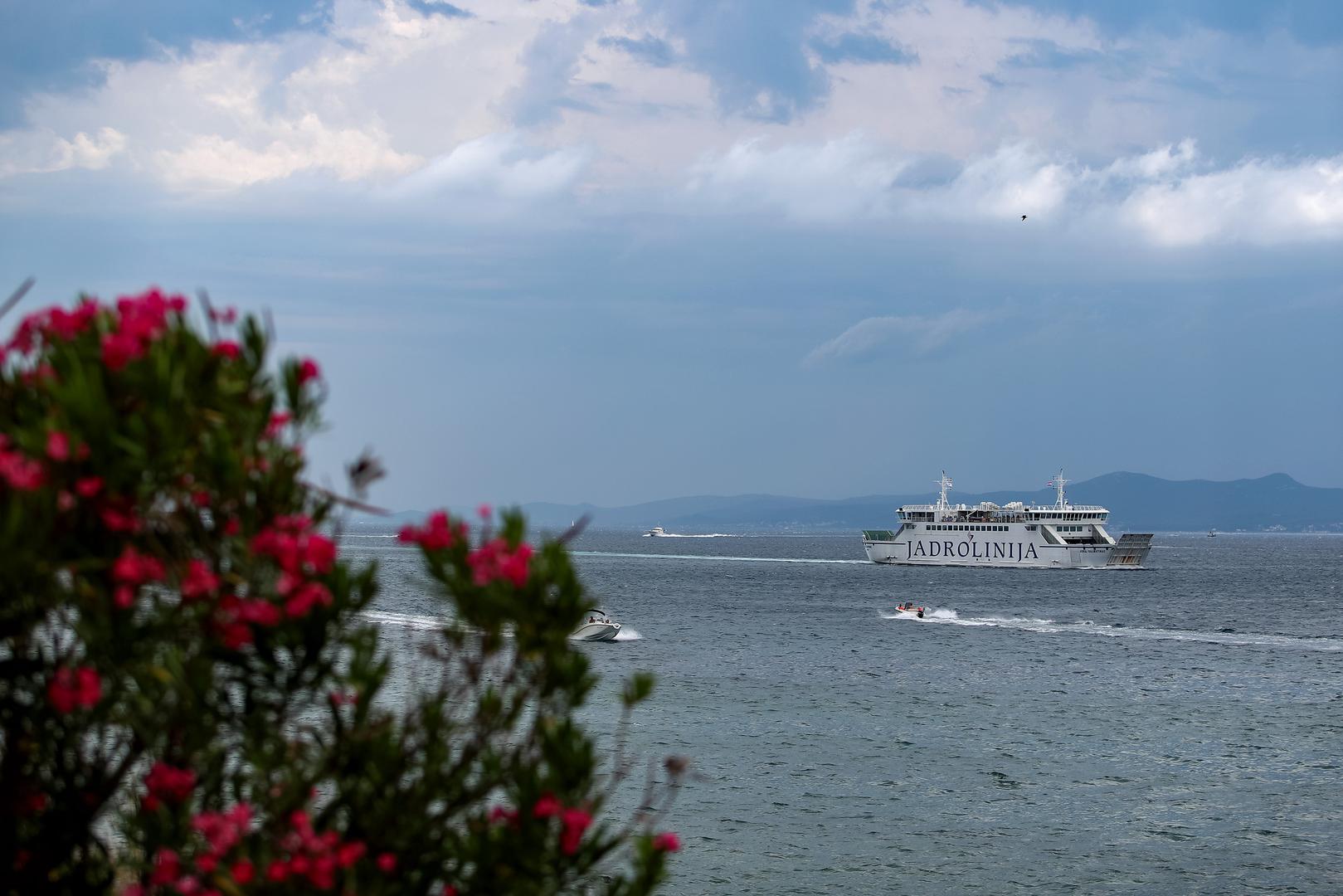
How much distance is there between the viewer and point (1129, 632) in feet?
258

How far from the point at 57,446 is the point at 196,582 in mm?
881

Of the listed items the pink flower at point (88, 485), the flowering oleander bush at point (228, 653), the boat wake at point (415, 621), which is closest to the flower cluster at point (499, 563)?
the flowering oleander bush at point (228, 653)

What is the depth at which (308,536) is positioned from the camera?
6.16 meters

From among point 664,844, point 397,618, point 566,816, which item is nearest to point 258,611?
point 566,816

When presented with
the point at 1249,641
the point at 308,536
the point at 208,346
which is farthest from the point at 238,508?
the point at 1249,641

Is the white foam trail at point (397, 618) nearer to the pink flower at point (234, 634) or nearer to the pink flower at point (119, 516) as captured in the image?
the pink flower at point (234, 634)

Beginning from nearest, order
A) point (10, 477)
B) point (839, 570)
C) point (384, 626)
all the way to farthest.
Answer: point (10, 477) → point (384, 626) → point (839, 570)

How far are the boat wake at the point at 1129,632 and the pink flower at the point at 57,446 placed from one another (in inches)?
2940

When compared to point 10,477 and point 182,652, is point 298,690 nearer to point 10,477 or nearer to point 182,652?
point 182,652

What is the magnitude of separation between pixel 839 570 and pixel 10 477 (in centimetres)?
15367

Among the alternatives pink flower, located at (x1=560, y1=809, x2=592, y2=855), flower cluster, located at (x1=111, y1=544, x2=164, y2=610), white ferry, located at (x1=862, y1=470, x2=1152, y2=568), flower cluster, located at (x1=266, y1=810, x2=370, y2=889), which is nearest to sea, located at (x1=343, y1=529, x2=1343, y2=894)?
pink flower, located at (x1=560, y1=809, x2=592, y2=855)

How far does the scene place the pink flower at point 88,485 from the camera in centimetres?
554

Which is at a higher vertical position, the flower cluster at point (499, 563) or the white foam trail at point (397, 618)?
the flower cluster at point (499, 563)

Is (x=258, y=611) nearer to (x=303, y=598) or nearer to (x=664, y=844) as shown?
(x=303, y=598)
